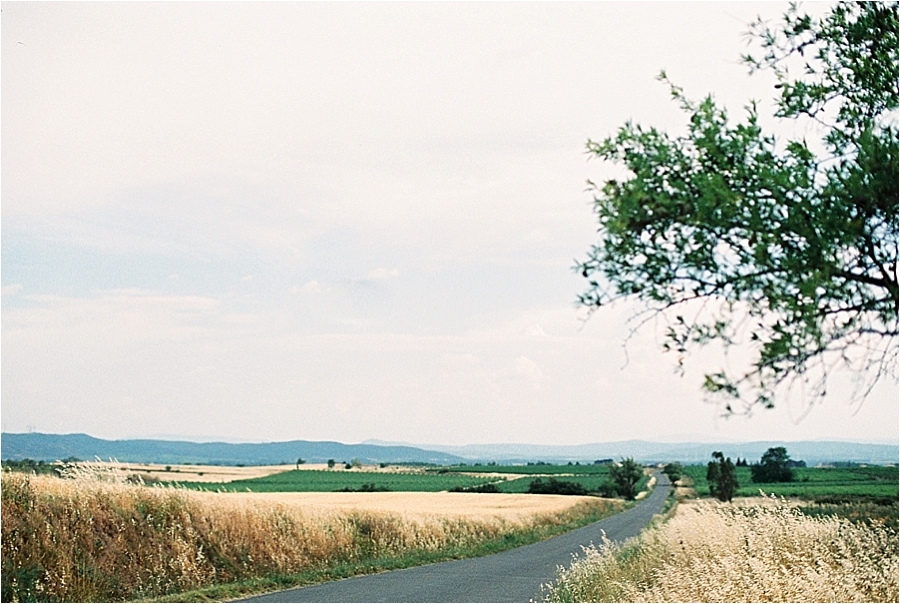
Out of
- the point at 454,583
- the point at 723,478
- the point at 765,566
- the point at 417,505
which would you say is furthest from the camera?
the point at 417,505

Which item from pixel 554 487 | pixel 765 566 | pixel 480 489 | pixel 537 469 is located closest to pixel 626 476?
pixel 537 469

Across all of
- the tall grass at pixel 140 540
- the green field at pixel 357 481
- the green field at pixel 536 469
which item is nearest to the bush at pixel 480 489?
the green field at pixel 357 481

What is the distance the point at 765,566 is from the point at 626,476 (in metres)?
49.0

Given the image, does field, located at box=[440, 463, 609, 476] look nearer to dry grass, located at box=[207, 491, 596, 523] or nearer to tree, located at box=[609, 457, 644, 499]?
tree, located at box=[609, 457, 644, 499]

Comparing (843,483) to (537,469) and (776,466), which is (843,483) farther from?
(537,469)

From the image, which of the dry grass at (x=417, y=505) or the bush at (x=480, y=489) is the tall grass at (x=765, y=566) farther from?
the bush at (x=480, y=489)

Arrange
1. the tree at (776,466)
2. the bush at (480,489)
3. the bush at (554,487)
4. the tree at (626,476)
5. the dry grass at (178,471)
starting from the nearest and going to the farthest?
the dry grass at (178,471) < the tree at (776,466) < the bush at (480,489) < the bush at (554,487) < the tree at (626,476)

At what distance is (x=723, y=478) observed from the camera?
2183cm

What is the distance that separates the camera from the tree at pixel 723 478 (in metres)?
19.6

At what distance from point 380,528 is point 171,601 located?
673 centimetres

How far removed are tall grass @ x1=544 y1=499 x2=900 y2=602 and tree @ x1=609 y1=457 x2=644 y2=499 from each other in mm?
45848

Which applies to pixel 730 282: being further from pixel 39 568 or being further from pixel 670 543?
pixel 39 568

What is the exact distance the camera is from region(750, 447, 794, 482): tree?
1352 cm

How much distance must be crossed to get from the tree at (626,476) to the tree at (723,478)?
31253mm
